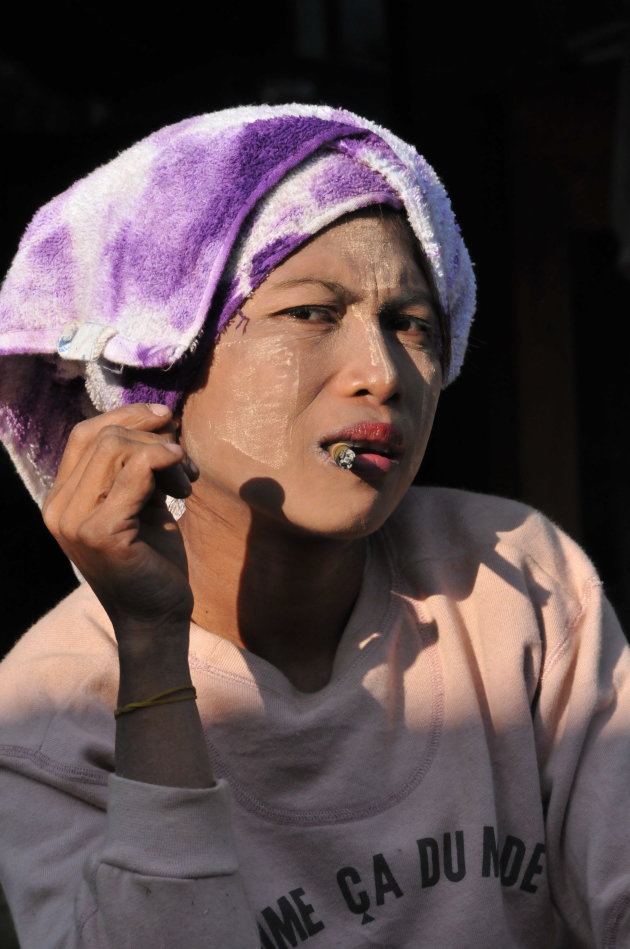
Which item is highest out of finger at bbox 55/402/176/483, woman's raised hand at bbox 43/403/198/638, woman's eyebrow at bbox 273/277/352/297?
woman's eyebrow at bbox 273/277/352/297

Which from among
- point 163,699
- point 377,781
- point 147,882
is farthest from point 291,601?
point 147,882

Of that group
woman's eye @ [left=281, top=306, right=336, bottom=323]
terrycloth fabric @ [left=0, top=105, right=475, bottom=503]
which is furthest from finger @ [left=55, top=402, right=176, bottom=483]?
woman's eye @ [left=281, top=306, right=336, bottom=323]

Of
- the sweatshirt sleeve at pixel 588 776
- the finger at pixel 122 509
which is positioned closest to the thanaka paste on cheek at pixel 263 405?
the finger at pixel 122 509

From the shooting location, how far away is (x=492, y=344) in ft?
10.8

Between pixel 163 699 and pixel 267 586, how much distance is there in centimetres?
38

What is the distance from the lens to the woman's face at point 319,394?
1610 millimetres

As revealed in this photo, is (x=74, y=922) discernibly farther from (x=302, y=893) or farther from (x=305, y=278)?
(x=305, y=278)

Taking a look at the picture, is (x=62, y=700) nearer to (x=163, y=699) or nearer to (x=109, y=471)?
(x=163, y=699)

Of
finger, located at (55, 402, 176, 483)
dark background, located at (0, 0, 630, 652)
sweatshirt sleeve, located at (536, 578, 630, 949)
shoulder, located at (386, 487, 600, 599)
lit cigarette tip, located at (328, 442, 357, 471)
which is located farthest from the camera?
dark background, located at (0, 0, 630, 652)

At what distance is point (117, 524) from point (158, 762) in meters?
0.27

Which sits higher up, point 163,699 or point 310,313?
point 310,313

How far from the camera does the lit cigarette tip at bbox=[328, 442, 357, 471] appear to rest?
1.58m

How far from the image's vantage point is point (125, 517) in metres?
1.39

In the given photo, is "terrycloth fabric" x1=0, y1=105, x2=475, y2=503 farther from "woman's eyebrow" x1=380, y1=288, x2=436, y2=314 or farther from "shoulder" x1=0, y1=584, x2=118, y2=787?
"shoulder" x1=0, y1=584, x2=118, y2=787
